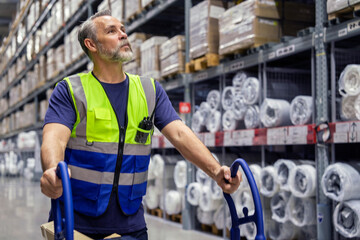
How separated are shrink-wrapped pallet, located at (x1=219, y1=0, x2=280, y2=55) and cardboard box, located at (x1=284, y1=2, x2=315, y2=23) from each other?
0.21 meters

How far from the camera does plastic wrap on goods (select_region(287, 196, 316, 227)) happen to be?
4145 mm

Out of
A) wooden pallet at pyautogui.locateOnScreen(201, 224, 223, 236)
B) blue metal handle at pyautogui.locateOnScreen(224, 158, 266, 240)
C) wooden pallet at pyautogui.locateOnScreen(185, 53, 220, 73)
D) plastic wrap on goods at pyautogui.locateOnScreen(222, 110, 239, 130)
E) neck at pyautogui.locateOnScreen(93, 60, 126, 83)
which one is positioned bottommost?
wooden pallet at pyautogui.locateOnScreen(201, 224, 223, 236)

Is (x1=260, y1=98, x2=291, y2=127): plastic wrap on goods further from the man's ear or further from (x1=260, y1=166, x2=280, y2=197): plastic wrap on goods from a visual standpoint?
the man's ear

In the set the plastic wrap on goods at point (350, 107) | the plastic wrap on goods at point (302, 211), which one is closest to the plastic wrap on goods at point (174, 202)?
the plastic wrap on goods at point (302, 211)

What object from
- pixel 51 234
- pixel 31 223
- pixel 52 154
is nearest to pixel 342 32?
pixel 52 154

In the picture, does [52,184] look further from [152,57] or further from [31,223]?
[31,223]

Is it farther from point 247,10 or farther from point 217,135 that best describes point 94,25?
point 217,135

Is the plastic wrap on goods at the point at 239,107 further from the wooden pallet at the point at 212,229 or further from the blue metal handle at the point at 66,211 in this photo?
the blue metal handle at the point at 66,211

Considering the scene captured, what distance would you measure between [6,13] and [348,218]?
2318 cm

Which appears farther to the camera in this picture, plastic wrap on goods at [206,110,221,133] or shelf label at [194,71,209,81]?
shelf label at [194,71,209,81]

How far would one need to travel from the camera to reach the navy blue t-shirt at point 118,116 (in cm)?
203

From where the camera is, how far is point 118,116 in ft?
7.10

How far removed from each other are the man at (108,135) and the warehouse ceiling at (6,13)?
66.6 feet

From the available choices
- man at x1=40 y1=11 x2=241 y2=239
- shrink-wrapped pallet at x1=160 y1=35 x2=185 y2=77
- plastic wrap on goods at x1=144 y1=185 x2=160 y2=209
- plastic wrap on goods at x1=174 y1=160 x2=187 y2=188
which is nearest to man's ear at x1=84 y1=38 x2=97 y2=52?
man at x1=40 y1=11 x2=241 y2=239
